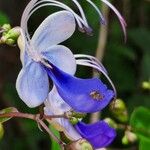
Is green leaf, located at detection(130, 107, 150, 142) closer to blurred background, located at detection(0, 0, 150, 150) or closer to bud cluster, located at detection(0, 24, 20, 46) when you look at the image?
bud cluster, located at detection(0, 24, 20, 46)

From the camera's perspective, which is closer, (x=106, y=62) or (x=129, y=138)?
(x=129, y=138)

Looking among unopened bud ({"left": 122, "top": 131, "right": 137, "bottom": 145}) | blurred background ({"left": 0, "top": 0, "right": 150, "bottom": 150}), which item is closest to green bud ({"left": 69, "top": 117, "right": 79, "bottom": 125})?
unopened bud ({"left": 122, "top": 131, "right": 137, "bottom": 145})

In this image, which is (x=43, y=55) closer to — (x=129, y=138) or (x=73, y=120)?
(x=73, y=120)

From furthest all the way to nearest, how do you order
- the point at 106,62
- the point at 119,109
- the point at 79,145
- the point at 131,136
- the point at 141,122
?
1. the point at 106,62
2. the point at 141,122
3. the point at 131,136
4. the point at 119,109
5. the point at 79,145

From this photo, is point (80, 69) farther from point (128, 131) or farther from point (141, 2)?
point (128, 131)

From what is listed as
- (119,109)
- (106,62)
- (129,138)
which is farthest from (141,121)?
(106,62)

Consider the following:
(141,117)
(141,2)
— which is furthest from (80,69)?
(141,117)
